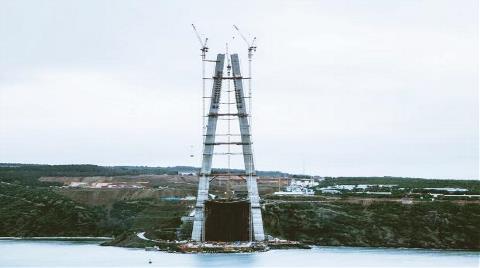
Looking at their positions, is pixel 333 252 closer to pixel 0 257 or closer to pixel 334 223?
pixel 334 223

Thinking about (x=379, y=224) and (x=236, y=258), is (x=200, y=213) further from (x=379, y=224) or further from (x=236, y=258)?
(x=379, y=224)

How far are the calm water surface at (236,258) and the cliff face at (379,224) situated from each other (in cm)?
567

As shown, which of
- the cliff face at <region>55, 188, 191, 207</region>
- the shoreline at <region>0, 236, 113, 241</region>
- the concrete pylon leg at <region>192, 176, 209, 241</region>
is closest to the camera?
the concrete pylon leg at <region>192, 176, 209, 241</region>

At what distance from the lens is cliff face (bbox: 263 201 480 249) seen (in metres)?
115

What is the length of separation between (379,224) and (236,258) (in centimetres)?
3088

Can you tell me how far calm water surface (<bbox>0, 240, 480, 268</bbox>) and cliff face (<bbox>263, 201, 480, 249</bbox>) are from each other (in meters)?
5.67

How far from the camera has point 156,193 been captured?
500 ft

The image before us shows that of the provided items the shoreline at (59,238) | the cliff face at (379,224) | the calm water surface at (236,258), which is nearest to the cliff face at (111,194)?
the shoreline at (59,238)

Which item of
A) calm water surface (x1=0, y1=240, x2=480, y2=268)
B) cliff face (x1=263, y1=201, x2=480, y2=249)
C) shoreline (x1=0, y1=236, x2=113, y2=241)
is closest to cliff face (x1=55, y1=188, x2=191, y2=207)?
shoreline (x1=0, y1=236, x2=113, y2=241)

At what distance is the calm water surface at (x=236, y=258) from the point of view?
8800cm

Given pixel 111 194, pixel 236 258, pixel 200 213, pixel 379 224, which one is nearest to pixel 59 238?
pixel 111 194

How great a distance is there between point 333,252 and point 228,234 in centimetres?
1193

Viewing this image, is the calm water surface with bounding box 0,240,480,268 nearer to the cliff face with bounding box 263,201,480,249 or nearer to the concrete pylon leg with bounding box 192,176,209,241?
the cliff face with bounding box 263,201,480,249

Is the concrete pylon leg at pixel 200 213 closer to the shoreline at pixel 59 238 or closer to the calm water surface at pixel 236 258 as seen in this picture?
the calm water surface at pixel 236 258
